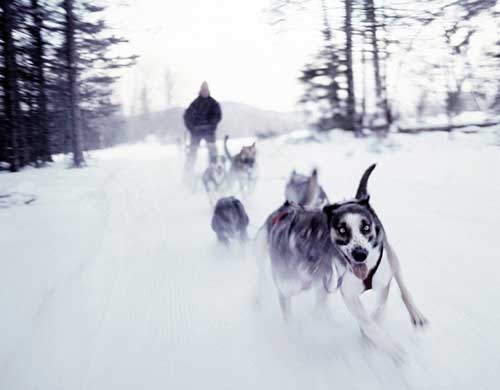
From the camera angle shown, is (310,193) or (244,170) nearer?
(310,193)

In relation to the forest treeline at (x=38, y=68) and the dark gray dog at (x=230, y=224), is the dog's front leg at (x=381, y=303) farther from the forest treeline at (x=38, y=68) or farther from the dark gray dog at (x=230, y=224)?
the forest treeline at (x=38, y=68)

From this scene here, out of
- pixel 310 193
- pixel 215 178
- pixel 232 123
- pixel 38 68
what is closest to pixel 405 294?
pixel 310 193

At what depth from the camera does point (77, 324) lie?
2.50 metres

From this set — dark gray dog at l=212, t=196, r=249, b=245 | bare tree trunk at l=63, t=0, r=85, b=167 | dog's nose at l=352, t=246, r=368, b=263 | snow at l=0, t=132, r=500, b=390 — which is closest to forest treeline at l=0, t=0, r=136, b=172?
bare tree trunk at l=63, t=0, r=85, b=167

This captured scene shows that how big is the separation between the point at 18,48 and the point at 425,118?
384 inches

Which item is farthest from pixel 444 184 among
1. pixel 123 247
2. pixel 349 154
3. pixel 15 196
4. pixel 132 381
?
pixel 15 196

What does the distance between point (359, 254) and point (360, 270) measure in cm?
16

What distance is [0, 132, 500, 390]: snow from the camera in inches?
76.2

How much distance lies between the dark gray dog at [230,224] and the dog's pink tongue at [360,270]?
2.27 metres

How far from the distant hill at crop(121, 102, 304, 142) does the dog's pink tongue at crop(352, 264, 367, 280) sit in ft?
25.6

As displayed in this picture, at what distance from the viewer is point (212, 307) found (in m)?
2.74

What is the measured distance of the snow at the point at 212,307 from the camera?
1.94 m

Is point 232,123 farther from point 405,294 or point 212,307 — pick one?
point 405,294

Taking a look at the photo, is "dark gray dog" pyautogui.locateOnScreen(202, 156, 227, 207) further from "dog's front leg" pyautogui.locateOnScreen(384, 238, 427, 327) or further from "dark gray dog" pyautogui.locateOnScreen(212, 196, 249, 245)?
"dog's front leg" pyautogui.locateOnScreen(384, 238, 427, 327)
